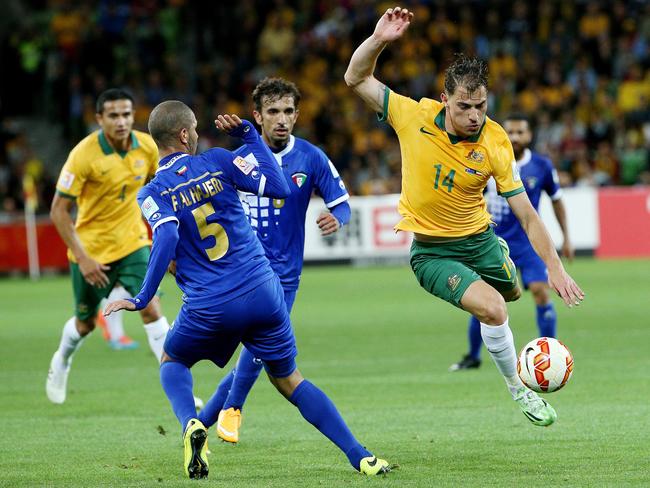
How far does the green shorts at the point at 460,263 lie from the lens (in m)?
8.00

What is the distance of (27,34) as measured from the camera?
31.2m

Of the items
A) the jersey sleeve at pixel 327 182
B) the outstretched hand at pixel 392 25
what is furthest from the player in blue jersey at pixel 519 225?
the outstretched hand at pixel 392 25

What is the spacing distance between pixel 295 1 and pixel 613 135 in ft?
32.6

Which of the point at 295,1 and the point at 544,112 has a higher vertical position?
the point at 295,1

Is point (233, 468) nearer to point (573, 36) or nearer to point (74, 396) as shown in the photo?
point (74, 396)

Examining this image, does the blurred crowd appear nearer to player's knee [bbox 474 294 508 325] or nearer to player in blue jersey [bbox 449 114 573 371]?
player in blue jersey [bbox 449 114 573 371]

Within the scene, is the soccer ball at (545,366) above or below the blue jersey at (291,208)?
below

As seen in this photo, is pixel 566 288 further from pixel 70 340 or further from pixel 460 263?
pixel 70 340

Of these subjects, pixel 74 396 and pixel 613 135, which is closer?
pixel 74 396

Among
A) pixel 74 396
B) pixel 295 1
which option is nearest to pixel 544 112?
pixel 295 1

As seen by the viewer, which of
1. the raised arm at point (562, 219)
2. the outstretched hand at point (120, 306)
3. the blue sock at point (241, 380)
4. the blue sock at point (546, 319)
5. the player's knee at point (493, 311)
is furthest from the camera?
the raised arm at point (562, 219)

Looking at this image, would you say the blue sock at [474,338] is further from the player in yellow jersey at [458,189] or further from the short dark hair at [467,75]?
the short dark hair at [467,75]

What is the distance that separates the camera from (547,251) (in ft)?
24.1

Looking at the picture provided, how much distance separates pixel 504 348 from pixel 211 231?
7.81 feet
